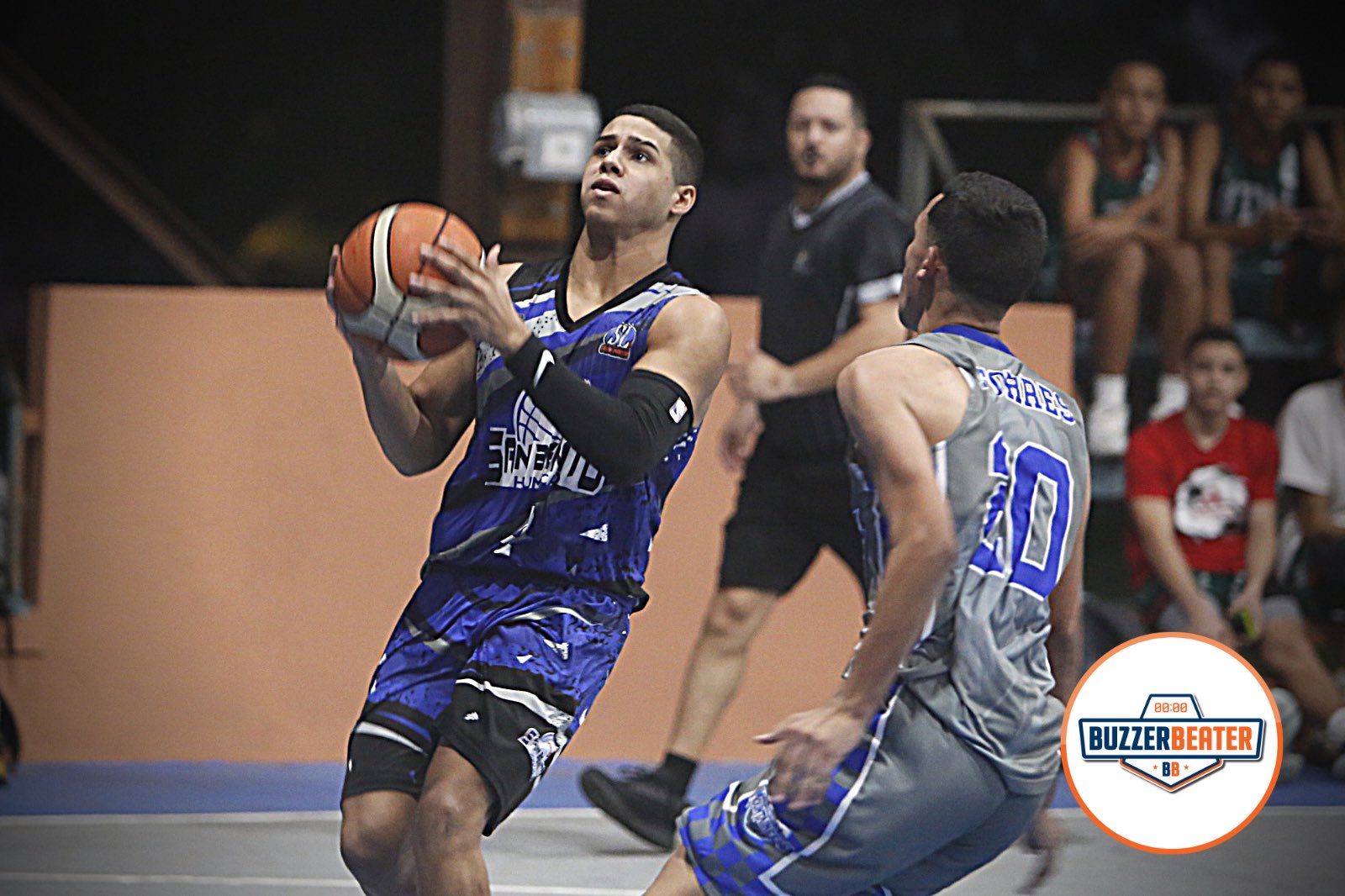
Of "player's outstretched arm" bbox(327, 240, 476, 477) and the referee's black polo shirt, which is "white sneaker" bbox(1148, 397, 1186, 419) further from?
"player's outstretched arm" bbox(327, 240, 476, 477)

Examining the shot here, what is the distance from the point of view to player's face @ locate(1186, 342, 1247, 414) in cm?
664

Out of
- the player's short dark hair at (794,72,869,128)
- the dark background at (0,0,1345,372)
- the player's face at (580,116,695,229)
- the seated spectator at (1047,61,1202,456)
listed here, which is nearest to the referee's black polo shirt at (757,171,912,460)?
the player's short dark hair at (794,72,869,128)

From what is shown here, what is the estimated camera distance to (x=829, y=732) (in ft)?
8.44

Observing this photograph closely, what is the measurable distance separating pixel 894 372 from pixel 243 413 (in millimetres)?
4016

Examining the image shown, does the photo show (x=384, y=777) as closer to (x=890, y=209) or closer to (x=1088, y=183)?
(x=890, y=209)

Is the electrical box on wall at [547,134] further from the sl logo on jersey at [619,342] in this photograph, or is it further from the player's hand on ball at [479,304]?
the player's hand on ball at [479,304]

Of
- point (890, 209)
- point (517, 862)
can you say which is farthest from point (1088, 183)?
point (517, 862)

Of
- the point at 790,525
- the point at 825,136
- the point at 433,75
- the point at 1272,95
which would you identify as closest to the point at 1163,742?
the point at 790,525

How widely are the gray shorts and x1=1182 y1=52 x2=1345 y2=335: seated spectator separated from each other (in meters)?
5.20

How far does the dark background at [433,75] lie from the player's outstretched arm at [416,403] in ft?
21.0

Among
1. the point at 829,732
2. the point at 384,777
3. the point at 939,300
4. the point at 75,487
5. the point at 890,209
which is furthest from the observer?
the point at 75,487

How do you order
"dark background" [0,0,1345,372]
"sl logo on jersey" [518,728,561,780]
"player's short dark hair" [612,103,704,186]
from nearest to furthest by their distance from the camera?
"sl logo on jersey" [518,728,561,780]
"player's short dark hair" [612,103,704,186]
"dark background" [0,0,1345,372]

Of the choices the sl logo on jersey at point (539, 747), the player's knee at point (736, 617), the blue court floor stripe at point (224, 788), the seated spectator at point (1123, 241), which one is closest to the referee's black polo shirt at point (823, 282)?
the player's knee at point (736, 617)

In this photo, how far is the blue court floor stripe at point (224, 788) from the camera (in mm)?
5504
